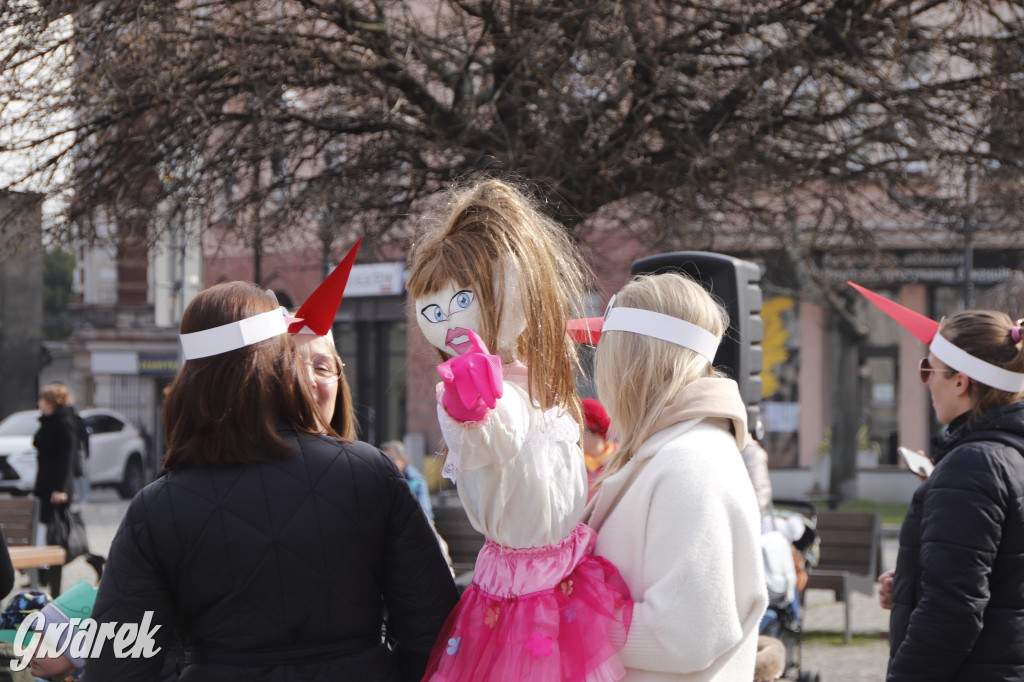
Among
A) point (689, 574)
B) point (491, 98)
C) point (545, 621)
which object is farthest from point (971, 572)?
point (491, 98)

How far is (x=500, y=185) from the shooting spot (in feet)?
7.65

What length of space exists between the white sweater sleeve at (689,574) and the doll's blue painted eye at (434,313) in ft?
1.89

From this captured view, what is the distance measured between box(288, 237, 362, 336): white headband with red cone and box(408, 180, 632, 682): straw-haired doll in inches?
9.4

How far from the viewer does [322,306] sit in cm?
252

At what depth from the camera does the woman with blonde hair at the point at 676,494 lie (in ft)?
6.60

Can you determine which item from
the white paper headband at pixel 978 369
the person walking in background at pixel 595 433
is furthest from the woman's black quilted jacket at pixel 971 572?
the person walking in background at pixel 595 433

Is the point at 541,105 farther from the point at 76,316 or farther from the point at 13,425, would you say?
the point at 76,316

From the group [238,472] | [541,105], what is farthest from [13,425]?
[238,472]

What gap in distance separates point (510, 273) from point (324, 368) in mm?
688

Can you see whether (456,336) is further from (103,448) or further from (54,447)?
(103,448)

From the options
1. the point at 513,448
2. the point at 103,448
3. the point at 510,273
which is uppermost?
the point at 510,273

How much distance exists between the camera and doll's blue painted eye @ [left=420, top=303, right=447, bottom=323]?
7.34 feet

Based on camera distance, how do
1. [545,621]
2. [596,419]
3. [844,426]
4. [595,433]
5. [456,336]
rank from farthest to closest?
[844,426], [595,433], [596,419], [456,336], [545,621]

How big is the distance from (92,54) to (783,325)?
660 inches
